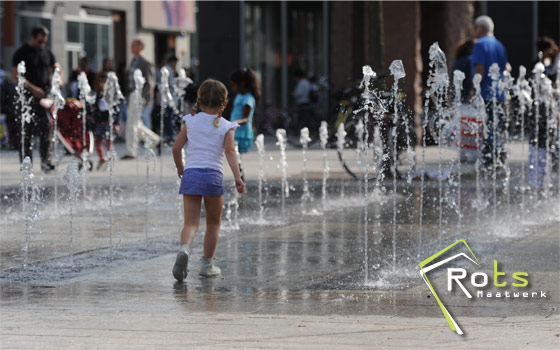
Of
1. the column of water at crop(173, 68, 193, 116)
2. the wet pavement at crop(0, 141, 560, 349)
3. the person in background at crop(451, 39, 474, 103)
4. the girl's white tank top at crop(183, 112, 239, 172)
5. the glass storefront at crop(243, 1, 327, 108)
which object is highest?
the glass storefront at crop(243, 1, 327, 108)

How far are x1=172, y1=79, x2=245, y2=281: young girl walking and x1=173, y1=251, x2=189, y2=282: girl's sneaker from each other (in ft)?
0.99

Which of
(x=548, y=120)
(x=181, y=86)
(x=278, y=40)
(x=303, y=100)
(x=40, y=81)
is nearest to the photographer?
(x=548, y=120)

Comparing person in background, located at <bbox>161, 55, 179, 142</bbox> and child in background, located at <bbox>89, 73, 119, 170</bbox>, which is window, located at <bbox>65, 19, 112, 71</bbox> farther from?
child in background, located at <bbox>89, 73, 119, 170</bbox>

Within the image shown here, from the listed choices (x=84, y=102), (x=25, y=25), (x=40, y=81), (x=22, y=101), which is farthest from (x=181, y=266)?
(x=25, y=25)

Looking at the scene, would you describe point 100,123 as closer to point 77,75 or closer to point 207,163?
point 77,75

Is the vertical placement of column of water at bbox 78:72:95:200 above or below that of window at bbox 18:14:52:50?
below

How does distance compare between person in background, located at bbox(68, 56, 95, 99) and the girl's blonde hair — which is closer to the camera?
the girl's blonde hair

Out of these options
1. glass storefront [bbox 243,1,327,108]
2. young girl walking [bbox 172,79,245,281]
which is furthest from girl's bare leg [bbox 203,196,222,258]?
glass storefront [bbox 243,1,327,108]

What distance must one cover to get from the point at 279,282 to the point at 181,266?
2.10ft

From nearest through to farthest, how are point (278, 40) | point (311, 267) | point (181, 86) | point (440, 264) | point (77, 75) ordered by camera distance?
point (311, 267) → point (440, 264) → point (181, 86) → point (77, 75) → point (278, 40)

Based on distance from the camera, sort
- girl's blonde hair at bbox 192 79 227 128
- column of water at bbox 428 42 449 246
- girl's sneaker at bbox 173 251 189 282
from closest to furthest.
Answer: girl's sneaker at bbox 173 251 189 282
girl's blonde hair at bbox 192 79 227 128
column of water at bbox 428 42 449 246

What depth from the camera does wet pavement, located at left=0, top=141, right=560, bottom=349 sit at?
19.6 ft

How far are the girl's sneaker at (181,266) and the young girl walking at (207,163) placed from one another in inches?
11.9

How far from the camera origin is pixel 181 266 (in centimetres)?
764
